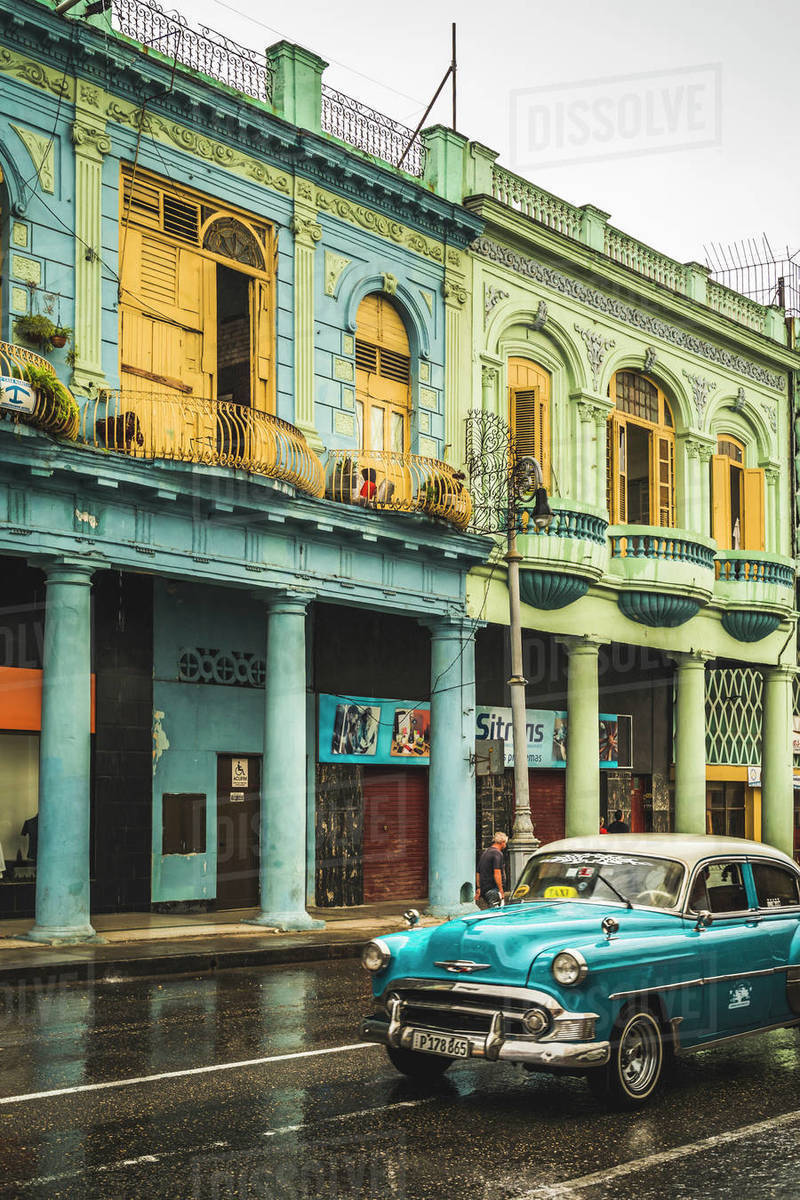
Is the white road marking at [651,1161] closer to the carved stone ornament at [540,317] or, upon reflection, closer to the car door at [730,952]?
the car door at [730,952]

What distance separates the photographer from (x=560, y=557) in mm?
23000

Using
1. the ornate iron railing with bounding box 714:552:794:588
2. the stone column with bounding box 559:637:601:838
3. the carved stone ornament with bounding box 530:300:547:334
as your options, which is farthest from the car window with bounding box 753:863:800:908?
the ornate iron railing with bounding box 714:552:794:588

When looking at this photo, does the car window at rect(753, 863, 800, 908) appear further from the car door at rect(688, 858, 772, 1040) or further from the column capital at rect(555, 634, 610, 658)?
the column capital at rect(555, 634, 610, 658)

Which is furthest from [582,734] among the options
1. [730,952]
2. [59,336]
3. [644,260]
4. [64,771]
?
[730,952]

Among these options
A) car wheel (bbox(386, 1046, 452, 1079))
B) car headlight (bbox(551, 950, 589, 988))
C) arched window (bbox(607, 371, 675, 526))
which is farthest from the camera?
arched window (bbox(607, 371, 675, 526))

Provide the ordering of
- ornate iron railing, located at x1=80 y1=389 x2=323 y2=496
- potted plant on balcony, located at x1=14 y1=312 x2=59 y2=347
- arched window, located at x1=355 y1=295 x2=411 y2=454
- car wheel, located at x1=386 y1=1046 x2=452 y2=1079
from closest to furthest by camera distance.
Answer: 1. car wheel, located at x1=386 y1=1046 x2=452 y2=1079
2. potted plant on balcony, located at x1=14 y1=312 x2=59 y2=347
3. ornate iron railing, located at x1=80 y1=389 x2=323 y2=496
4. arched window, located at x1=355 y1=295 x2=411 y2=454

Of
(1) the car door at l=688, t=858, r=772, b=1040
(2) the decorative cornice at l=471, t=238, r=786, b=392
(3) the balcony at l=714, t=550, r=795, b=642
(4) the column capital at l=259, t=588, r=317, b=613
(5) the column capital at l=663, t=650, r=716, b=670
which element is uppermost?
(2) the decorative cornice at l=471, t=238, r=786, b=392

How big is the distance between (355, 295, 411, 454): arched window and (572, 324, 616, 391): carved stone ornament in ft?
15.6

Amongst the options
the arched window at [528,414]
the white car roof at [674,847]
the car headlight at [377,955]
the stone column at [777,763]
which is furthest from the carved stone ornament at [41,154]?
the stone column at [777,763]

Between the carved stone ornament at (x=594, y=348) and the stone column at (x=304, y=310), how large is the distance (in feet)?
22.6

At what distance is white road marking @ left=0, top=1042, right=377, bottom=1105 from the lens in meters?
8.02

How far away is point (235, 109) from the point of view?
18875 mm

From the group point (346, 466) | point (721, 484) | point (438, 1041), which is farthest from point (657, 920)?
point (721, 484)

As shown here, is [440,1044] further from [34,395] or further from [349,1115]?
[34,395]
